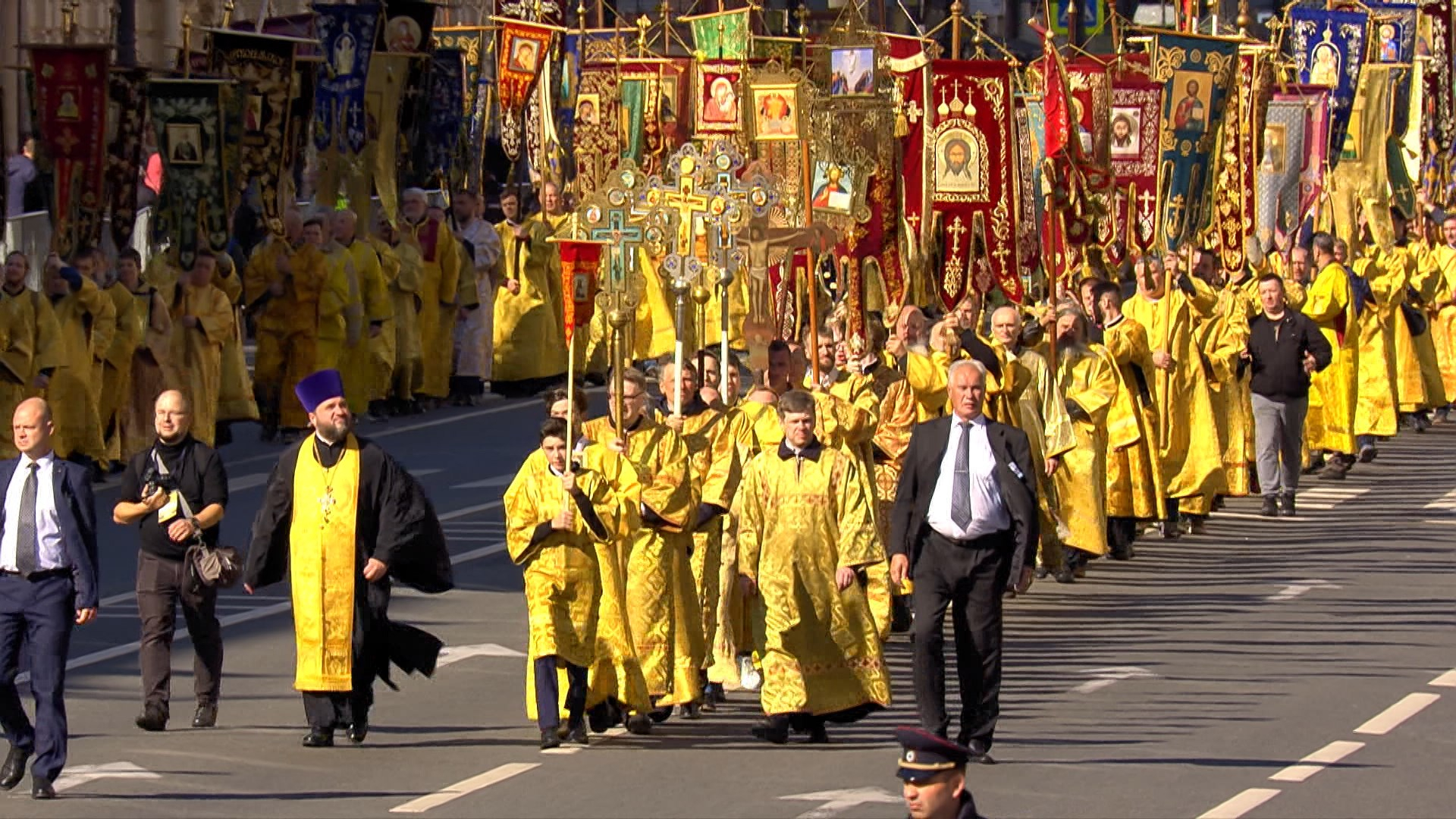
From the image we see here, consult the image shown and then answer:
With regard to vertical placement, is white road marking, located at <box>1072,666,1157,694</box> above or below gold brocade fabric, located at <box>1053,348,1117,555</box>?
below

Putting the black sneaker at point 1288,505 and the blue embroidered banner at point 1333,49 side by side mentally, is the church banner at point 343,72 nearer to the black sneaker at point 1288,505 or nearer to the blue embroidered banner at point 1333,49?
the black sneaker at point 1288,505

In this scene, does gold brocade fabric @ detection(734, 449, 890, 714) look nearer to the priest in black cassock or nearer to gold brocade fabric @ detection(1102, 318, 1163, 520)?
the priest in black cassock

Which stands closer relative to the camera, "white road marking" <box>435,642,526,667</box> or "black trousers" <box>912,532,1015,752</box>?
"black trousers" <box>912,532,1015,752</box>

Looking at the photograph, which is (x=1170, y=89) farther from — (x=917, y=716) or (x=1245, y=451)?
(x=917, y=716)

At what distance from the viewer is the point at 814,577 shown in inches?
548

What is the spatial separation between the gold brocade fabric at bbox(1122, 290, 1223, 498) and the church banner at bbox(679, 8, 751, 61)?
2.83 meters

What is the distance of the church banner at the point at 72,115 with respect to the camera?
22219 millimetres

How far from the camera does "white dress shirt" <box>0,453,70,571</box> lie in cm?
1260

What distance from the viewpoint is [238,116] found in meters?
23.8

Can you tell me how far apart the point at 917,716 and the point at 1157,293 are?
7796 mm

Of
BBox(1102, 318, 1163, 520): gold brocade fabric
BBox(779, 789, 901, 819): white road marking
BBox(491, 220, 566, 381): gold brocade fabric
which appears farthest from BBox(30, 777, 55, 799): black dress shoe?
BBox(491, 220, 566, 381): gold brocade fabric

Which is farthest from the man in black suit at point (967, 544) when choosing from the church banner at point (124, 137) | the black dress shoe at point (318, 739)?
the church banner at point (124, 137)

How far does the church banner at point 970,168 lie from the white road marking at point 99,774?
27.2 feet

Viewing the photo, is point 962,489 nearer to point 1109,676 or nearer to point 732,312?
point 1109,676
